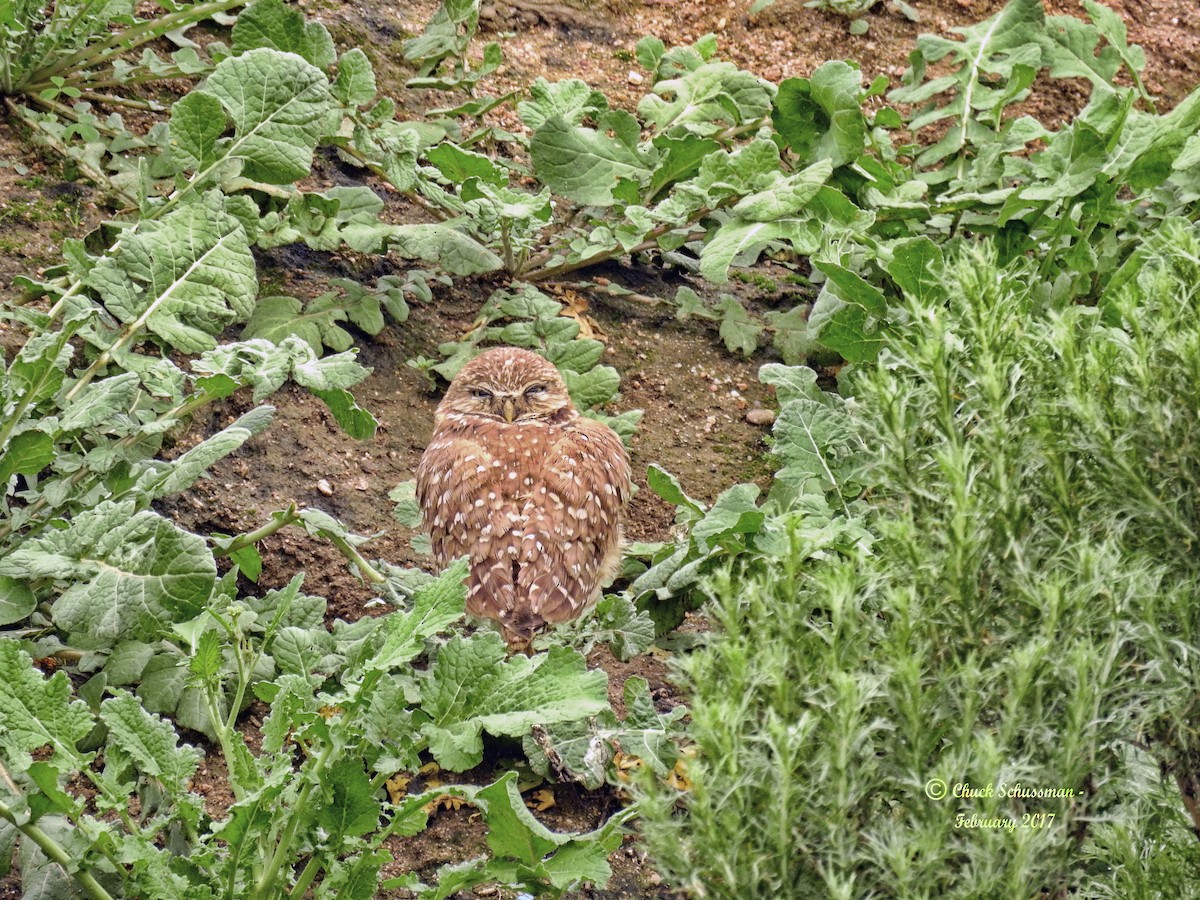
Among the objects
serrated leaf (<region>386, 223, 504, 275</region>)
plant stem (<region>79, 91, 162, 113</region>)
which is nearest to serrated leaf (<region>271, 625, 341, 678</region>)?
serrated leaf (<region>386, 223, 504, 275</region>)

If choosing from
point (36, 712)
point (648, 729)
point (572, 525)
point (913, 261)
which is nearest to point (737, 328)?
point (913, 261)

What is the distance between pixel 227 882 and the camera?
2.71 metres

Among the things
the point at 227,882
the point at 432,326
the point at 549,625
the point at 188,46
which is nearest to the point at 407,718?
the point at 227,882

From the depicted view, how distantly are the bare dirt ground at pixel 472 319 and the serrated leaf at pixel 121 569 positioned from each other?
619mm

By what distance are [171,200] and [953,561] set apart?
3231 mm

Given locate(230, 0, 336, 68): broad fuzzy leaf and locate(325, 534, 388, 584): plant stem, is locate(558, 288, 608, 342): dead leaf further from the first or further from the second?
locate(325, 534, 388, 584): plant stem

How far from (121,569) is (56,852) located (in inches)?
28.4

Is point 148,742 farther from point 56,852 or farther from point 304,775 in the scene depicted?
point 304,775

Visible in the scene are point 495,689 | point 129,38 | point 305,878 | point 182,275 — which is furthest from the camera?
point 129,38

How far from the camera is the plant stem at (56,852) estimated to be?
270 centimetres

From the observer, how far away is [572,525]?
13.6 ft

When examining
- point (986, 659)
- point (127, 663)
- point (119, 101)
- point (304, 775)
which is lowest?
point (127, 663)

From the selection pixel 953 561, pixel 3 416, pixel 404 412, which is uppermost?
pixel 953 561

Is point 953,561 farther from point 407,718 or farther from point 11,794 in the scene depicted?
point 11,794
